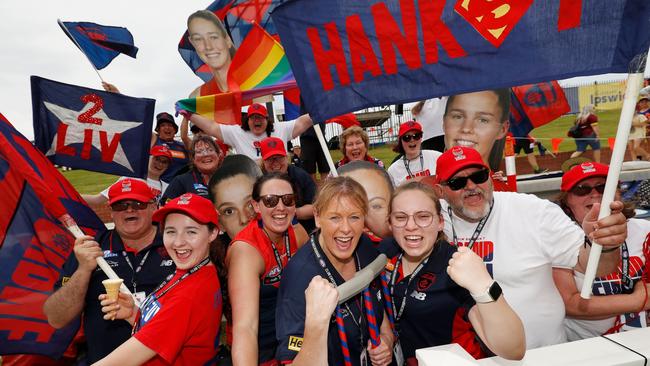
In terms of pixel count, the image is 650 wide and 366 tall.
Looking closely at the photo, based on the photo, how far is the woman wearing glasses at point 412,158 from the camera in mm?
5836

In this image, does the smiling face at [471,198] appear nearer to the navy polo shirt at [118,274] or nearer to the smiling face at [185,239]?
the smiling face at [185,239]

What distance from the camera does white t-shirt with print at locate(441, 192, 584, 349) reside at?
2.88m

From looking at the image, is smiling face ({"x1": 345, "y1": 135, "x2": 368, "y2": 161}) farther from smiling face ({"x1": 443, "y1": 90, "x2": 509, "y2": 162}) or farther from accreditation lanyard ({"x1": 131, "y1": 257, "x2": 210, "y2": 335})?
accreditation lanyard ({"x1": 131, "y1": 257, "x2": 210, "y2": 335})

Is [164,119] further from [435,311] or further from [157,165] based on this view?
[435,311]

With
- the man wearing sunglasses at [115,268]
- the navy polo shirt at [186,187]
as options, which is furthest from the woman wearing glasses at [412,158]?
the man wearing sunglasses at [115,268]

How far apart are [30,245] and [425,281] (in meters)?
3.12

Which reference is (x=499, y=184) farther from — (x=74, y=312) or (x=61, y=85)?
(x=61, y=85)

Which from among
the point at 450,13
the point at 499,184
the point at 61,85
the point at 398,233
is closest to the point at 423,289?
the point at 398,233

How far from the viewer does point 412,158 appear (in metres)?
5.98

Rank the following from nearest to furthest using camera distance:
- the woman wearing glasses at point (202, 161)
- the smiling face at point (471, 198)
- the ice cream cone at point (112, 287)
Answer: the ice cream cone at point (112, 287)
the smiling face at point (471, 198)
the woman wearing glasses at point (202, 161)

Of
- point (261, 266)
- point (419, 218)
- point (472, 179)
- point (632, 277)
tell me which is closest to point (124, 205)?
point (261, 266)

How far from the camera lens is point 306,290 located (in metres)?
2.21

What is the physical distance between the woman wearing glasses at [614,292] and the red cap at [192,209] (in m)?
2.57

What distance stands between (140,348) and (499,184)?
178 inches
